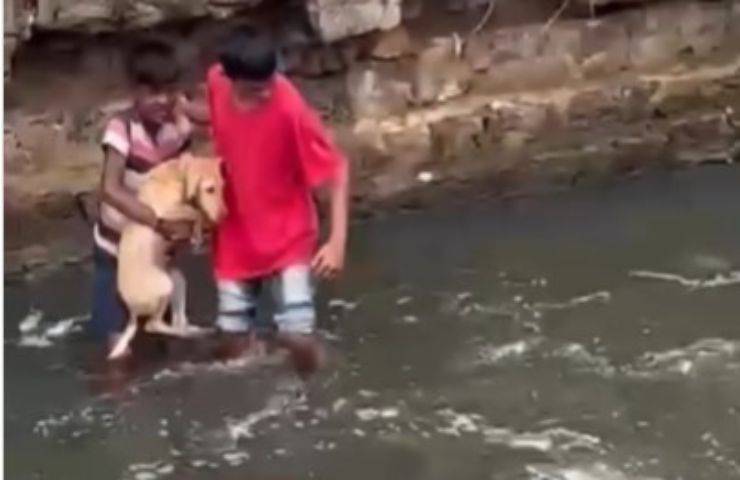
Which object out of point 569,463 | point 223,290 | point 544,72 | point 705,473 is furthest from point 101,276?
point 544,72

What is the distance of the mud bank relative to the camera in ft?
26.6

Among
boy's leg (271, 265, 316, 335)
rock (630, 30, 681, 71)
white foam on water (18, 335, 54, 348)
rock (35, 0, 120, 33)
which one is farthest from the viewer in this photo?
rock (630, 30, 681, 71)

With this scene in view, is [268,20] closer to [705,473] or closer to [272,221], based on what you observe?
[272,221]

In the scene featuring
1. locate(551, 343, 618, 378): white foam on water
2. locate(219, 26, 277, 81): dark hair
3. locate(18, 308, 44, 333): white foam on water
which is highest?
locate(219, 26, 277, 81): dark hair

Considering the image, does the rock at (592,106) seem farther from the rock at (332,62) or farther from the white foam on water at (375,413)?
the white foam on water at (375,413)

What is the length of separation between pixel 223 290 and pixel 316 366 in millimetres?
470

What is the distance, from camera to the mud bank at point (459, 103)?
8102 millimetres

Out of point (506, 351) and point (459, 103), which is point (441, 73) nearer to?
point (459, 103)

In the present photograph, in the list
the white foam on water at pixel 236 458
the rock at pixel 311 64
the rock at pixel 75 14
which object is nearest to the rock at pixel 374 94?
the rock at pixel 311 64

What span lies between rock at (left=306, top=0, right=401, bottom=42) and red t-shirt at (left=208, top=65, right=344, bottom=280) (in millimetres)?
2526

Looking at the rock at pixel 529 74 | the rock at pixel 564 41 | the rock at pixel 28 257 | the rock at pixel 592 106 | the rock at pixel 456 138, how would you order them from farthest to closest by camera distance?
1. the rock at pixel 564 41
2. the rock at pixel 529 74
3. the rock at pixel 592 106
4. the rock at pixel 456 138
5. the rock at pixel 28 257

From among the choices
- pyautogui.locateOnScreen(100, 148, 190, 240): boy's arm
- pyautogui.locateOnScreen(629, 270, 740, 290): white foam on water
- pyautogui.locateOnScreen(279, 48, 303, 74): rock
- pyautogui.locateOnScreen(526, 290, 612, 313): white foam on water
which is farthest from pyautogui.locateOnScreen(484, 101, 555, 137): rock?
pyautogui.locateOnScreen(100, 148, 190, 240): boy's arm

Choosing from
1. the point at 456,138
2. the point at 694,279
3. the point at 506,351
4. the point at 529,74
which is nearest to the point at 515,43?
the point at 529,74

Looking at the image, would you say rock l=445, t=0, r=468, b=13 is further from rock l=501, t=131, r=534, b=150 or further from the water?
the water
